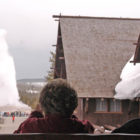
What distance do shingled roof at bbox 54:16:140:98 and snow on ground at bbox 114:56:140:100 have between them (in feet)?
2.14

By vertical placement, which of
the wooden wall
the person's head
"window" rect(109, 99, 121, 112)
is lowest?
the wooden wall

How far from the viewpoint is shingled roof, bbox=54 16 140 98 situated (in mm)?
18764

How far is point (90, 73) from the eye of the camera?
1936cm

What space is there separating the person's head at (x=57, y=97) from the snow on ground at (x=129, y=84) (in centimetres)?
1252

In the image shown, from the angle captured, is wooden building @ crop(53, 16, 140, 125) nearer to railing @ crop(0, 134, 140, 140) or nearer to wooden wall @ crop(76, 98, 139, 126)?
wooden wall @ crop(76, 98, 139, 126)

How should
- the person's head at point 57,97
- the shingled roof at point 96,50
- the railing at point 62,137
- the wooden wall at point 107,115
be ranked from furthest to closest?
the shingled roof at point 96,50, the wooden wall at point 107,115, the person's head at point 57,97, the railing at point 62,137

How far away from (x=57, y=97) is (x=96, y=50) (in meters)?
18.2

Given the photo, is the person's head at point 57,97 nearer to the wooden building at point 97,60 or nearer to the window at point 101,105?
the wooden building at point 97,60

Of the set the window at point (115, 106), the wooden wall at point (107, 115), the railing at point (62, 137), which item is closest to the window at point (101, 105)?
the wooden wall at point (107, 115)

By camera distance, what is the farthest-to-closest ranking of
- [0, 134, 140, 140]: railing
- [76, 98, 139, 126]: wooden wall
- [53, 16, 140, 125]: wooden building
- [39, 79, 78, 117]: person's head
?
[53, 16, 140, 125]: wooden building, [76, 98, 139, 126]: wooden wall, [39, 79, 78, 117]: person's head, [0, 134, 140, 140]: railing

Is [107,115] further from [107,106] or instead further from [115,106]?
[115,106]

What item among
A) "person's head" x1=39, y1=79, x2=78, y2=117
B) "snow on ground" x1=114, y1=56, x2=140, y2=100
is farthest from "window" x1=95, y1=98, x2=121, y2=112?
"person's head" x1=39, y1=79, x2=78, y2=117

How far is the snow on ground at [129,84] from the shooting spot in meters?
15.3

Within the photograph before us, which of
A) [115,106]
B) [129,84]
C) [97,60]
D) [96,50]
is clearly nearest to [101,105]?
[115,106]
